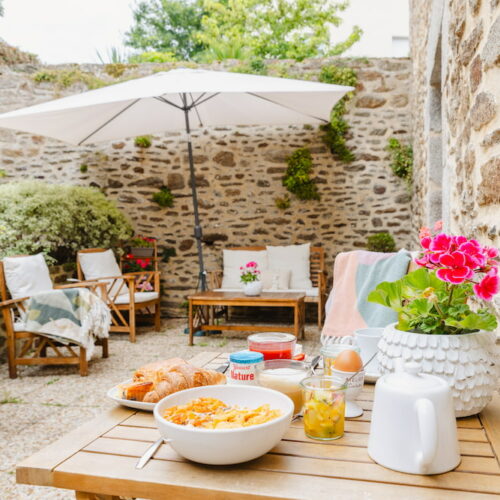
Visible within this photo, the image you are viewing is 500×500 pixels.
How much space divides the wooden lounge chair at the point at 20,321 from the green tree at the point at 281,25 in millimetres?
9362

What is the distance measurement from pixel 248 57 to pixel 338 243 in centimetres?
288

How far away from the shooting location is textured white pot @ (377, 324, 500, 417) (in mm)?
1065

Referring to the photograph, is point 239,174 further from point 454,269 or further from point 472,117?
point 454,269

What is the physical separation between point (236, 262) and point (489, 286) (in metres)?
5.12

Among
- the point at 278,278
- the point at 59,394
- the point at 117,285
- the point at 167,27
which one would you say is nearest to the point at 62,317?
the point at 59,394

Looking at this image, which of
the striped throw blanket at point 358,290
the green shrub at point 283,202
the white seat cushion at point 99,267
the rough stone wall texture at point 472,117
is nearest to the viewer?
the rough stone wall texture at point 472,117

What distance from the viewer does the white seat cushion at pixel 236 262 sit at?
6062mm

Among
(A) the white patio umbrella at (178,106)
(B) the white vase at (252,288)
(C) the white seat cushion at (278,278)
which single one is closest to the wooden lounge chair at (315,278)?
(C) the white seat cushion at (278,278)

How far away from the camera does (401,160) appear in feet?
19.9

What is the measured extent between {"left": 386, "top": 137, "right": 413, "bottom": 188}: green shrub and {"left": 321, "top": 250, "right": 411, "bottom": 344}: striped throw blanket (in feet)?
10.5

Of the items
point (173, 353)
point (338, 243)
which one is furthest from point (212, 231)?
point (173, 353)

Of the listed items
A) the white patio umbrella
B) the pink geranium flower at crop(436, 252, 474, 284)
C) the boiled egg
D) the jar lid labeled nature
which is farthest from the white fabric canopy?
the pink geranium flower at crop(436, 252, 474, 284)

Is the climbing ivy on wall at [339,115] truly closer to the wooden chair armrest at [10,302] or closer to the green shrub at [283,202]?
the green shrub at [283,202]

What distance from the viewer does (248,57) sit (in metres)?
6.85
